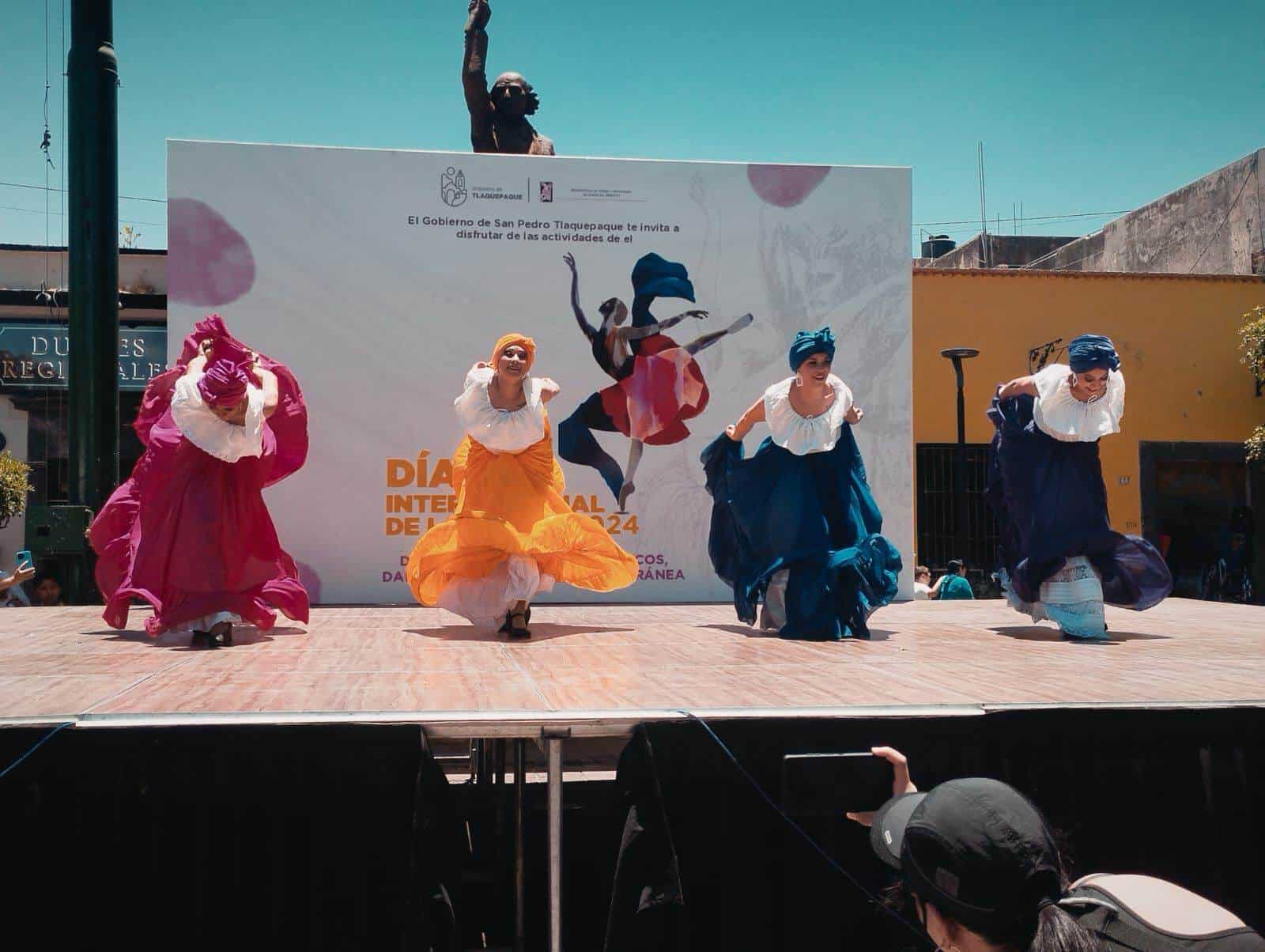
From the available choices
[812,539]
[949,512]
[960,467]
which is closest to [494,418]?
[812,539]

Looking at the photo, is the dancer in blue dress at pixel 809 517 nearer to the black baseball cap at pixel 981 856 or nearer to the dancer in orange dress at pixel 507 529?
the dancer in orange dress at pixel 507 529

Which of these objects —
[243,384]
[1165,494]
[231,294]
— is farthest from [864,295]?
[1165,494]

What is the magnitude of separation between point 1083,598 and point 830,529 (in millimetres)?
1156

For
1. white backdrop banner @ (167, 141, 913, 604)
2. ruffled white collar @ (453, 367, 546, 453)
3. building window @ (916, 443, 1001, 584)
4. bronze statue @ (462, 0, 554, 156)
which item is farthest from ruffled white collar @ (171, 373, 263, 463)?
building window @ (916, 443, 1001, 584)

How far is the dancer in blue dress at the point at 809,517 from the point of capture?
503 cm

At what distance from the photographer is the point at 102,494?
6133 mm

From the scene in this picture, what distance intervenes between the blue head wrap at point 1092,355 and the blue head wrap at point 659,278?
3451mm

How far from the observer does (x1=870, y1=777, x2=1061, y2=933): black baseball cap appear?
5.53ft

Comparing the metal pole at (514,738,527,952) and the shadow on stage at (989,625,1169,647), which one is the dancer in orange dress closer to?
the metal pole at (514,738,527,952)

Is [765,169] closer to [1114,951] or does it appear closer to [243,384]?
[243,384]

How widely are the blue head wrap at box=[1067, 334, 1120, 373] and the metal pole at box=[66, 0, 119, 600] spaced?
15.9ft

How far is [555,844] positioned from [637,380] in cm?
545

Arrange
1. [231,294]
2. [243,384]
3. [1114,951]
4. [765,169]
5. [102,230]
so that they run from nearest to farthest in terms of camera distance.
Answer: [1114,951] < [243,384] < [102,230] < [231,294] < [765,169]

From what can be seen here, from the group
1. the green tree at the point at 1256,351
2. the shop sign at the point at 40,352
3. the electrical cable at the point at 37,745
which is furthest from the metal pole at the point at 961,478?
the electrical cable at the point at 37,745
